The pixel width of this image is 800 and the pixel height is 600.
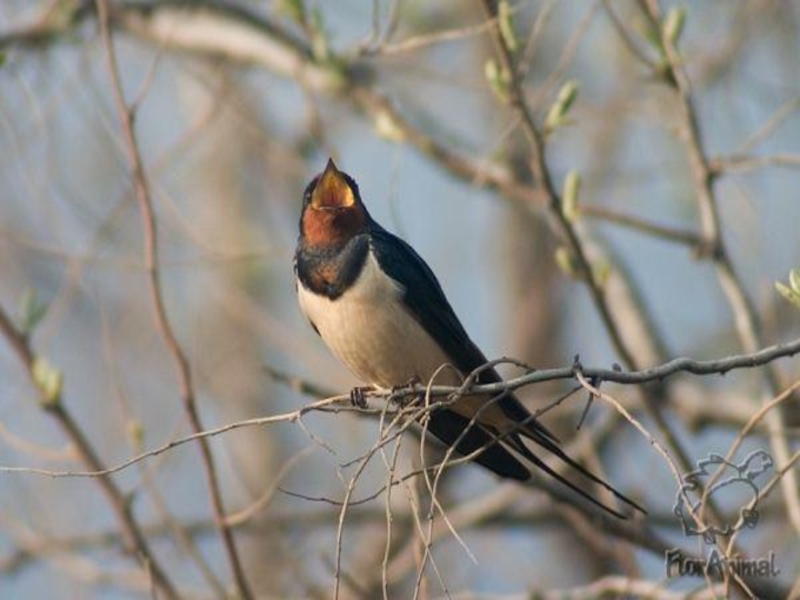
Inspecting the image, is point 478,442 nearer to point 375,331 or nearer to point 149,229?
point 375,331

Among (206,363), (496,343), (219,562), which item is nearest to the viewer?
→ (206,363)

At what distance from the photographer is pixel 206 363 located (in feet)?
28.9

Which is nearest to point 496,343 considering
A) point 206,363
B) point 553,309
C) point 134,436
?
point 553,309

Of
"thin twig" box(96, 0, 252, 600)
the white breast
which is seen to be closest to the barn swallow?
the white breast

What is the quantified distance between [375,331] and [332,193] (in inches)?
18.5

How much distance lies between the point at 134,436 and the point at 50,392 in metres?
0.27

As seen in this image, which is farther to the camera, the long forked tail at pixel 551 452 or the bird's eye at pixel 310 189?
the bird's eye at pixel 310 189

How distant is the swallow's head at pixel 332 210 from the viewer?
4.77 m

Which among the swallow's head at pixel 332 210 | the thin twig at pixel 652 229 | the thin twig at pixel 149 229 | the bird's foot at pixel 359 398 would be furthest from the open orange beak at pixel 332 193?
the thin twig at pixel 652 229

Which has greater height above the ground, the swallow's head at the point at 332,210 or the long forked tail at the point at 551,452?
the swallow's head at the point at 332,210

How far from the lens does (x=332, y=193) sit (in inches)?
189

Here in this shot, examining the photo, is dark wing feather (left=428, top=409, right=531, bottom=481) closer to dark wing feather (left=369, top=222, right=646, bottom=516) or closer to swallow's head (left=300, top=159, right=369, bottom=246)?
dark wing feather (left=369, top=222, right=646, bottom=516)

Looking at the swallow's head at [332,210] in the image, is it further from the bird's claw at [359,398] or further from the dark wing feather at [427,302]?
the bird's claw at [359,398]

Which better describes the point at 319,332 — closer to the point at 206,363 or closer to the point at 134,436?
the point at 134,436
